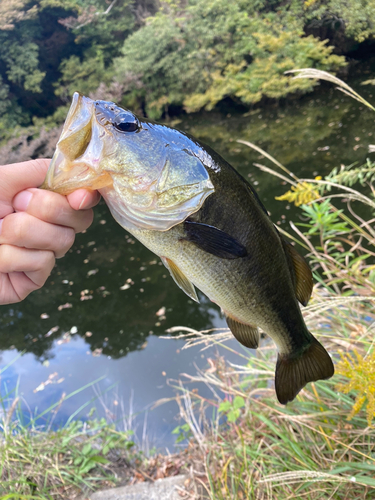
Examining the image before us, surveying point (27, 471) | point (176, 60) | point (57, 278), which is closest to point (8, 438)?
point (27, 471)

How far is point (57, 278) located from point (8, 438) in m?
5.85

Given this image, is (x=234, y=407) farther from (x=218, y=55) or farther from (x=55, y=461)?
(x=218, y=55)

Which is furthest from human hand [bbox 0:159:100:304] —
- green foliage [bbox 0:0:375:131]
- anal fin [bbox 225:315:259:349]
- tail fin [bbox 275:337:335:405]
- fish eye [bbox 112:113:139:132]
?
Answer: green foliage [bbox 0:0:375:131]

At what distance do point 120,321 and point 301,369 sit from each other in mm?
4765

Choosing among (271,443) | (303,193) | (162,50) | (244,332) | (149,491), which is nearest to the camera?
(244,332)

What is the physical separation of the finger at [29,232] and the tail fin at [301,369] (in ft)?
3.32

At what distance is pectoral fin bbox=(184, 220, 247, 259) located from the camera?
110 centimetres

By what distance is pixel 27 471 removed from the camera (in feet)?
7.85

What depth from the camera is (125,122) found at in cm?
113

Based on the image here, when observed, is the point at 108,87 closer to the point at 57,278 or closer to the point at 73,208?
the point at 57,278

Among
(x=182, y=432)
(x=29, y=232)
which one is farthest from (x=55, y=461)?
(x=29, y=232)

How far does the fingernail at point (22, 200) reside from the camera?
4.08 ft

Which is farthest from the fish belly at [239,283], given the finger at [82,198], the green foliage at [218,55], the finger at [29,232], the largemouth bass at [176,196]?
the green foliage at [218,55]

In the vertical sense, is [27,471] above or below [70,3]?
below
